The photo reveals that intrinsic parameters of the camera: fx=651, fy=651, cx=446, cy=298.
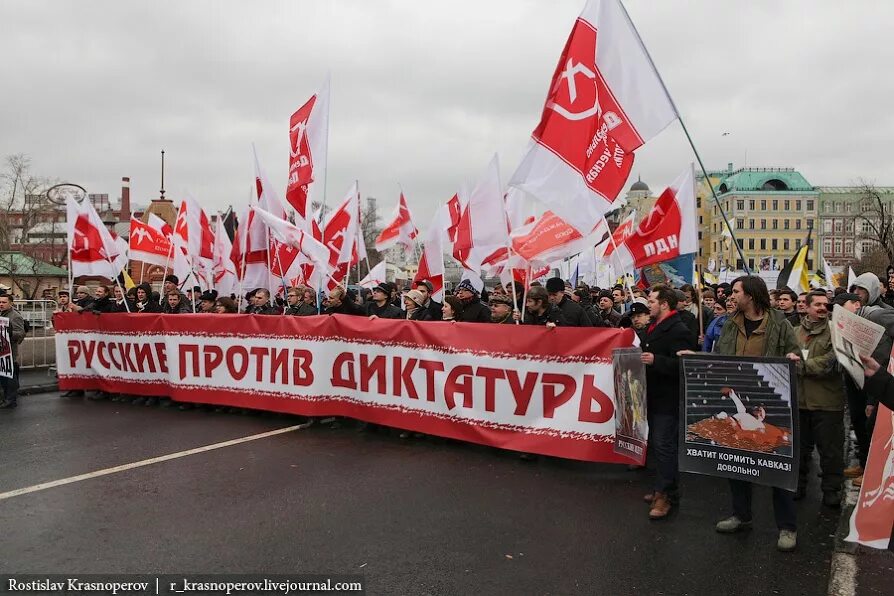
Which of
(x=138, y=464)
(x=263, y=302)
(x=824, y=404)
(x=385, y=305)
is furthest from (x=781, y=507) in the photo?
(x=263, y=302)

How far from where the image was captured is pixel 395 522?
4875mm

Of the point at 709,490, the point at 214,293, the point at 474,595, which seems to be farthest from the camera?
the point at 214,293

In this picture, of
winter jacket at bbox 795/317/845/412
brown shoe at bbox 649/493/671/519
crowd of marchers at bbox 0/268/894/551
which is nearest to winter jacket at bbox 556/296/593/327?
crowd of marchers at bbox 0/268/894/551

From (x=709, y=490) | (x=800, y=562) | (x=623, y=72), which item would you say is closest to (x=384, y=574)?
(x=800, y=562)

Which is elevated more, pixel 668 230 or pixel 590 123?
pixel 590 123

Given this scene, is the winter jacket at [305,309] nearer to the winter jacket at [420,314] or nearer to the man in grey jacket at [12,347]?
the winter jacket at [420,314]

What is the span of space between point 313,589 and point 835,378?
14.2 ft

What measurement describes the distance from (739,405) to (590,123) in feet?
9.93

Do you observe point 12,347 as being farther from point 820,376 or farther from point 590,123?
point 820,376

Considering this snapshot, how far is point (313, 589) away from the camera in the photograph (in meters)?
3.83

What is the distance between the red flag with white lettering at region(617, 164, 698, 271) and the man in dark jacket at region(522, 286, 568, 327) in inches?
36.3

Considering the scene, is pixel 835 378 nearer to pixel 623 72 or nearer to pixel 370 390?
pixel 623 72

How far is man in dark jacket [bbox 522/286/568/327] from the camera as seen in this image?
23.1 feet

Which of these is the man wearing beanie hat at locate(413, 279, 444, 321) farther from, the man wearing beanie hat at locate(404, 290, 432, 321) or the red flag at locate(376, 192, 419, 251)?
the red flag at locate(376, 192, 419, 251)
